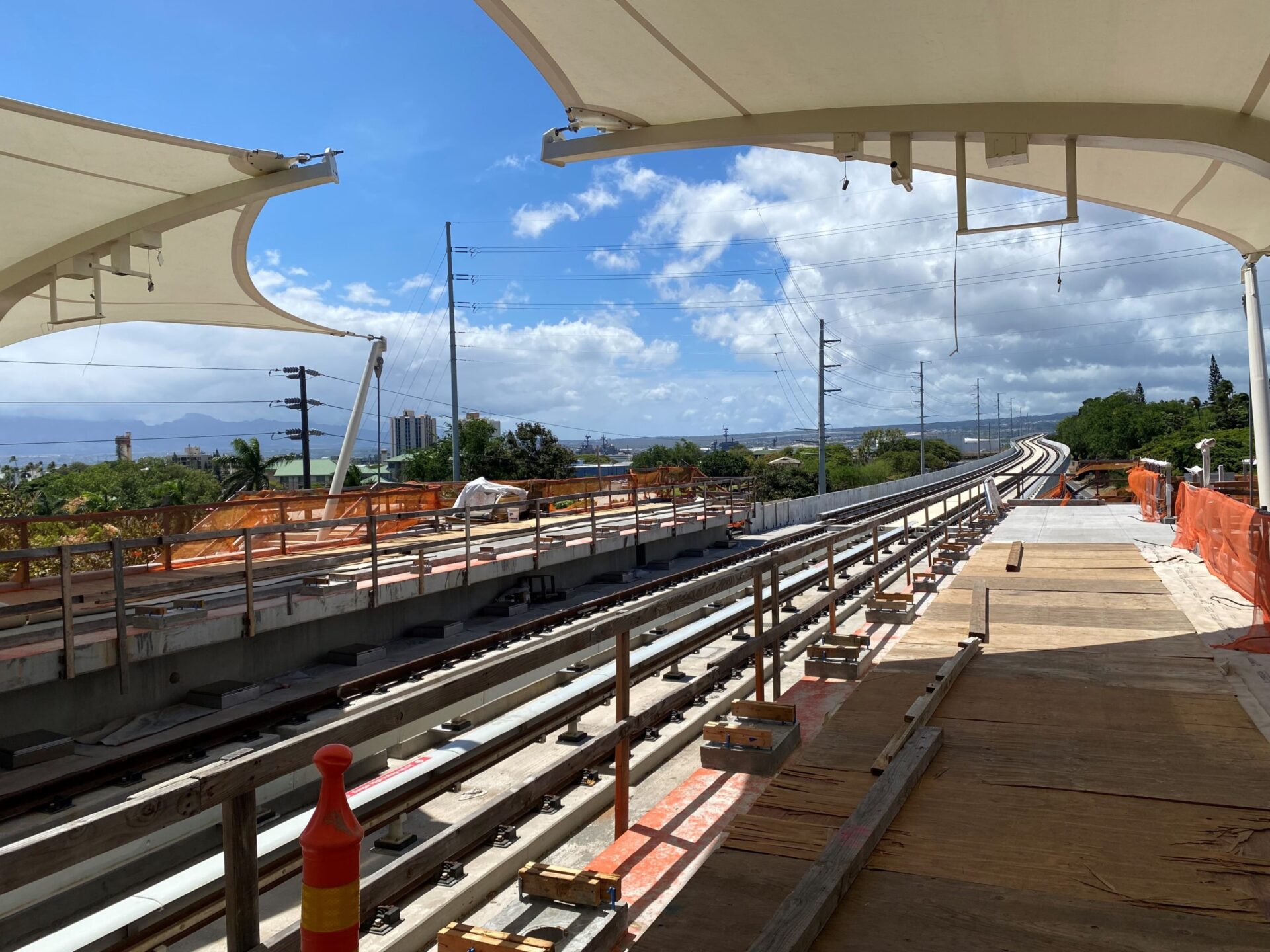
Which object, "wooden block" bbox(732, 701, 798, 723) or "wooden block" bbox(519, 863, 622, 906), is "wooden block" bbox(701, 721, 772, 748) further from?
"wooden block" bbox(519, 863, 622, 906)

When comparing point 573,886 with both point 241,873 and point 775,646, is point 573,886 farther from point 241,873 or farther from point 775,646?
point 775,646

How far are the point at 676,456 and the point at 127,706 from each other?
82281mm

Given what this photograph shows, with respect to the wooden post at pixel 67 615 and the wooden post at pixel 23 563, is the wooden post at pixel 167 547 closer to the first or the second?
the wooden post at pixel 23 563

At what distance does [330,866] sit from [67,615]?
8.51 m

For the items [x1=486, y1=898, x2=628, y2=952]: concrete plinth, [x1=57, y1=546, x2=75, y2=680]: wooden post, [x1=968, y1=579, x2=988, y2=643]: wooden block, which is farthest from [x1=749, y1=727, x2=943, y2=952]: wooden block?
[x1=57, y1=546, x2=75, y2=680]: wooden post

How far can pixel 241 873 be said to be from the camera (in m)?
2.04

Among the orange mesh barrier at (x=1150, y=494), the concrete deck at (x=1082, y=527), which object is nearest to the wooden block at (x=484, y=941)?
the concrete deck at (x=1082, y=527)

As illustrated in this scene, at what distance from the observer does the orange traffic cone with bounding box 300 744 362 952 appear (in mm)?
1965

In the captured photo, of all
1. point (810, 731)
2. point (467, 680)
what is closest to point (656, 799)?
point (810, 731)

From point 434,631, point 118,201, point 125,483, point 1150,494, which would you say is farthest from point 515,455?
point 118,201

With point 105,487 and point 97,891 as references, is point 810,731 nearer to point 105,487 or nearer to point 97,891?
point 97,891

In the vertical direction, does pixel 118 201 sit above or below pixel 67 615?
above

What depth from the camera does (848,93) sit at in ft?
24.0

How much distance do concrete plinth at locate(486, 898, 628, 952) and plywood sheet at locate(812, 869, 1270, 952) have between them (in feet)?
2.77
